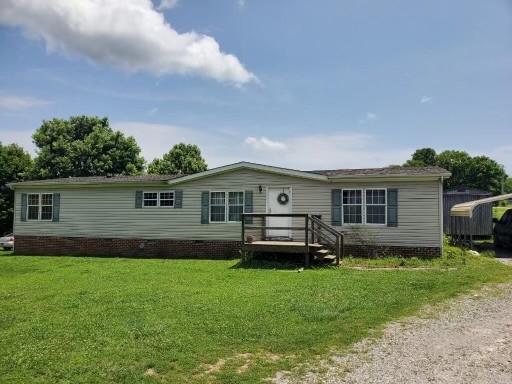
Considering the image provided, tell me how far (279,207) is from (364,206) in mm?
2973

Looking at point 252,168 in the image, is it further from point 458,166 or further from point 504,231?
point 458,166

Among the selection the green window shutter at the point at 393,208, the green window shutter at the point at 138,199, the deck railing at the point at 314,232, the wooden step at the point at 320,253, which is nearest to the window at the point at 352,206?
the deck railing at the point at 314,232

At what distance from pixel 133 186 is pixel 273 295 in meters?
10.6

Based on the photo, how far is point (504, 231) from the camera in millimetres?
17203

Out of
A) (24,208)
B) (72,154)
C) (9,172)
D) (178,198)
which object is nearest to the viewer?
(178,198)

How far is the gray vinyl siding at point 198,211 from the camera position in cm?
1385

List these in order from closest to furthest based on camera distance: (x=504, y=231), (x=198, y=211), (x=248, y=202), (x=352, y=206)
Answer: (x=352, y=206)
(x=248, y=202)
(x=198, y=211)
(x=504, y=231)

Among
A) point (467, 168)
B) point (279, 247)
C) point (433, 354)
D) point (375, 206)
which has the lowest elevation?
point (433, 354)

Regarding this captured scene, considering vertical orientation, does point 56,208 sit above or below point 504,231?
above

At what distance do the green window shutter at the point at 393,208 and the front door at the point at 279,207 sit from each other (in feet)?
11.1

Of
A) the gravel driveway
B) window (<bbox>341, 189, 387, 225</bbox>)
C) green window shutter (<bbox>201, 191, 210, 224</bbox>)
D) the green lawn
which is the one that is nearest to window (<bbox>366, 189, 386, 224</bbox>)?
window (<bbox>341, 189, 387, 225</bbox>)

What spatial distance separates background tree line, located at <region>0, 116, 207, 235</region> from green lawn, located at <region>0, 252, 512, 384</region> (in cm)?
2517

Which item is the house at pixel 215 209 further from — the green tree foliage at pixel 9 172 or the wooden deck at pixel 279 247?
the green tree foliage at pixel 9 172

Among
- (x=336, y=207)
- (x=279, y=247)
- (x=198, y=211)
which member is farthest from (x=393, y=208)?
(x=198, y=211)
